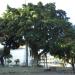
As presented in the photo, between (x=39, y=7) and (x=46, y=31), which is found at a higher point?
(x=39, y=7)

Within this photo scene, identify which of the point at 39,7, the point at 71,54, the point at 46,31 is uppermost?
the point at 39,7

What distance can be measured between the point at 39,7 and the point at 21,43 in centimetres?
599

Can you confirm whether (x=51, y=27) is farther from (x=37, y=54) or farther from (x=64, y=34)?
(x=37, y=54)

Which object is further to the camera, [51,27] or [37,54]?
[37,54]

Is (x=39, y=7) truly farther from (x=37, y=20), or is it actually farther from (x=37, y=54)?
(x=37, y=54)

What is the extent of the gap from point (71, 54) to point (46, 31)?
523 centimetres

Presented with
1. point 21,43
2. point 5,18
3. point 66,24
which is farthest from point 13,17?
point 66,24

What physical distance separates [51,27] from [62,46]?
3106 millimetres

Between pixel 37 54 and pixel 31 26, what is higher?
pixel 31 26

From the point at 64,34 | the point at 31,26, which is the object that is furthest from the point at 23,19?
the point at 64,34

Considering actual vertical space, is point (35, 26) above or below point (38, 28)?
above

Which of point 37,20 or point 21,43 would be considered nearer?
point 37,20

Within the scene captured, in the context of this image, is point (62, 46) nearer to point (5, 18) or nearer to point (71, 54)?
point (71, 54)

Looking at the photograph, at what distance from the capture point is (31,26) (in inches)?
1836
